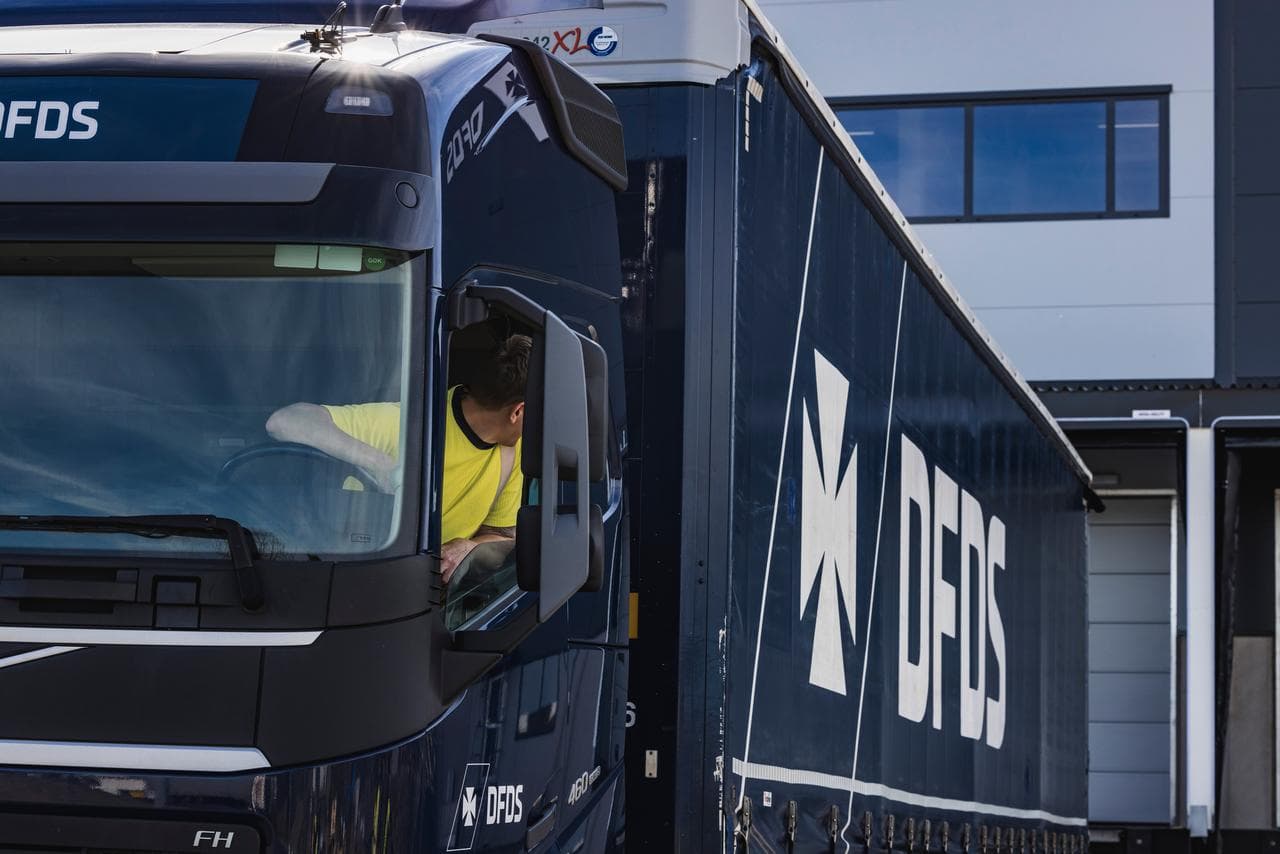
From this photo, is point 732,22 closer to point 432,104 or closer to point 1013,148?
point 432,104

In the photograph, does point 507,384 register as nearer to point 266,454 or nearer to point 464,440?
point 464,440

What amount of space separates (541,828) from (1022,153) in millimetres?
19792

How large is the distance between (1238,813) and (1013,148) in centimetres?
904

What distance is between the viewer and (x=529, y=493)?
4219mm

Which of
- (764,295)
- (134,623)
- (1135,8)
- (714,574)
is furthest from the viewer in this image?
(1135,8)

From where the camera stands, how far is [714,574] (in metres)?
5.22

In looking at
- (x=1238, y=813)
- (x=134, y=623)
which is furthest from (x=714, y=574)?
(x=1238, y=813)

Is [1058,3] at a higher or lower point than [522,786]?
higher

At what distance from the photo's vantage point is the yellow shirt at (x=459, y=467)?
3.74 meters

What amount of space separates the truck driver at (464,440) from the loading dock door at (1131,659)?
21035 millimetres

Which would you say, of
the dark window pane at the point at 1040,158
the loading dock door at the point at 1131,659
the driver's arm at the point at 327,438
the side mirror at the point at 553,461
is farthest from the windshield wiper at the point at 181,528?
the loading dock door at the point at 1131,659

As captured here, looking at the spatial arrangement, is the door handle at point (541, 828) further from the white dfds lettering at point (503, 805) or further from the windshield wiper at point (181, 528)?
the windshield wiper at point (181, 528)

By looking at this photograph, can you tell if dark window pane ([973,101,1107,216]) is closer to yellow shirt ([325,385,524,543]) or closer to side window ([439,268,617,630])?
side window ([439,268,617,630])

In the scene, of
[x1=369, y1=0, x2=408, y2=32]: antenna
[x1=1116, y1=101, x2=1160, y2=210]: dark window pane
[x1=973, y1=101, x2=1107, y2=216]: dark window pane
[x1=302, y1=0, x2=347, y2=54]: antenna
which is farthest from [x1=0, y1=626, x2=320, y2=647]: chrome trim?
[x1=1116, y1=101, x2=1160, y2=210]: dark window pane
